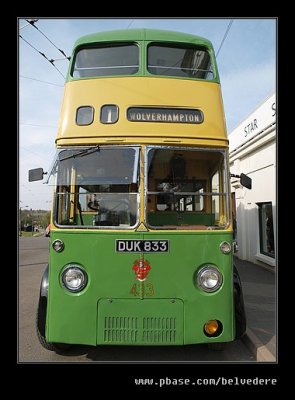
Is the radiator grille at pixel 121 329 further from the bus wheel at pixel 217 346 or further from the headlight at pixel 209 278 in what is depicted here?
the bus wheel at pixel 217 346

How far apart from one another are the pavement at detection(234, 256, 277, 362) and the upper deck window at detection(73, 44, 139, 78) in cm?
379

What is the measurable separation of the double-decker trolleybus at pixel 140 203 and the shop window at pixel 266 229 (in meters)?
6.24

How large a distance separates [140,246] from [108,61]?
2382mm

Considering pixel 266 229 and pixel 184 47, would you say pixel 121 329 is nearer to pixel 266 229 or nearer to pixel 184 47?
pixel 184 47

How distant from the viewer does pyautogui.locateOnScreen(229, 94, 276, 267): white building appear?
9.71 meters

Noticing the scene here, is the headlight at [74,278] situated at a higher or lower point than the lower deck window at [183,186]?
lower

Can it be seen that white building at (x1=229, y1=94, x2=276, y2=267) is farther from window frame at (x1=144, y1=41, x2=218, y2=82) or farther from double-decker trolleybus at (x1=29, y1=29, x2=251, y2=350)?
double-decker trolleybus at (x1=29, y1=29, x2=251, y2=350)

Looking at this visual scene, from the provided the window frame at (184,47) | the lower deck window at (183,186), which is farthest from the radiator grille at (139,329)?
the window frame at (184,47)

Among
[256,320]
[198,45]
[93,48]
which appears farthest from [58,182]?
[256,320]

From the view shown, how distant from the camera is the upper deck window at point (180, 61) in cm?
437

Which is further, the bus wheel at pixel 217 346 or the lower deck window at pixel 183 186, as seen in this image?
the bus wheel at pixel 217 346

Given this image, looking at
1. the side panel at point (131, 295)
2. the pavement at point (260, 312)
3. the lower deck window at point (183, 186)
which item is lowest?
the pavement at point (260, 312)

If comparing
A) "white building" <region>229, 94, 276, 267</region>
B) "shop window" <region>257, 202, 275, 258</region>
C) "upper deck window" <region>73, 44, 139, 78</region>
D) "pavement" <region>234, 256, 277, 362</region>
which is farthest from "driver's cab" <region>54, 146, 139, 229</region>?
"shop window" <region>257, 202, 275, 258</region>

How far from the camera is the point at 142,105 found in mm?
4121
